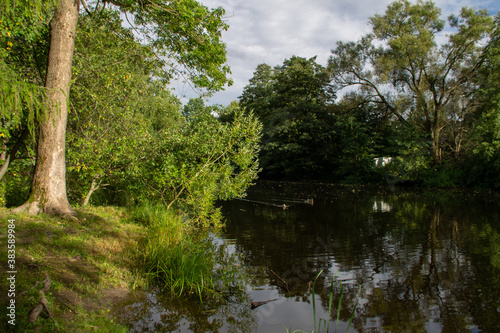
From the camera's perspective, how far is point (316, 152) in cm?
3148

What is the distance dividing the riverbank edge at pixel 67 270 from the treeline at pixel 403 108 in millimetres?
12427

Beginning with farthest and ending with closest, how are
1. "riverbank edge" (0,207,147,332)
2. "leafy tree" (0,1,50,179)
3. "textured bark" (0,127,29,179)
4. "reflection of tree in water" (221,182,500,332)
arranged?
"textured bark" (0,127,29,179) < "leafy tree" (0,1,50,179) < "reflection of tree in water" (221,182,500,332) < "riverbank edge" (0,207,147,332)

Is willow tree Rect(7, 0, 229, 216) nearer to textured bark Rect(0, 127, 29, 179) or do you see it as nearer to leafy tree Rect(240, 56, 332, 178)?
textured bark Rect(0, 127, 29, 179)

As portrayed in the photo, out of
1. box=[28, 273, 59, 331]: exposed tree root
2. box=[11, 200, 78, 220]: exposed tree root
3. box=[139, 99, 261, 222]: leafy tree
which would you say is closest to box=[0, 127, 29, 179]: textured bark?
box=[11, 200, 78, 220]: exposed tree root

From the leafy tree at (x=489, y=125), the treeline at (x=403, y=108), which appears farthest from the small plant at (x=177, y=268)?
the leafy tree at (x=489, y=125)

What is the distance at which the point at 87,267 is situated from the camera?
15.8ft

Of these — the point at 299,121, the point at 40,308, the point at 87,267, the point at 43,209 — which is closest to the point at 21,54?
the point at 43,209

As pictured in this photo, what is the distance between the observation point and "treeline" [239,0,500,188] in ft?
70.8

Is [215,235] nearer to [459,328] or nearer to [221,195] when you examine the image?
[221,195]

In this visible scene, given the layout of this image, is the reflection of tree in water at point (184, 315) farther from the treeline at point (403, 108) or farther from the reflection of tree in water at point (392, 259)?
the treeline at point (403, 108)

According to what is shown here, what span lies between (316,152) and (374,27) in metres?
11.4

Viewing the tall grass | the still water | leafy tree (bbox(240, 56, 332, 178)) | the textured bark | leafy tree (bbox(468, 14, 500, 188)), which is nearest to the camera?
the still water

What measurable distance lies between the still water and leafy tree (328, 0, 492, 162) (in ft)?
47.4

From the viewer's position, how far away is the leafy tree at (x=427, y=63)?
22.6 m
